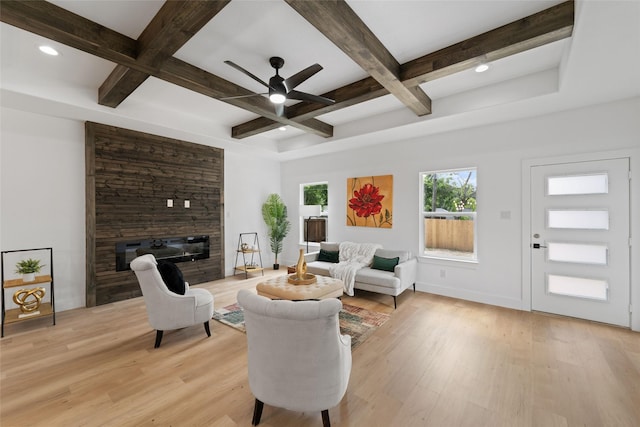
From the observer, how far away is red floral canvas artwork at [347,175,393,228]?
198 inches

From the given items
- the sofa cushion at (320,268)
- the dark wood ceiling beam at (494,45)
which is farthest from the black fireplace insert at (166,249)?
the dark wood ceiling beam at (494,45)

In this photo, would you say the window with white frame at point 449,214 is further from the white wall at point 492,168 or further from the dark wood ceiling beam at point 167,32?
the dark wood ceiling beam at point 167,32

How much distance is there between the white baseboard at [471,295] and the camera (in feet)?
12.5

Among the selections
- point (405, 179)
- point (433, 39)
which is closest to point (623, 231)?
point (405, 179)

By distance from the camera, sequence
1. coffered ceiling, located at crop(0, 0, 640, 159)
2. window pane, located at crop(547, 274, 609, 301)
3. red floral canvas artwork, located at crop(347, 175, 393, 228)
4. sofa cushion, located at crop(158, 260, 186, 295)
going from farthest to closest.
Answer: red floral canvas artwork, located at crop(347, 175, 393, 228)
window pane, located at crop(547, 274, 609, 301)
sofa cushion, located at crop(158, 260, 186, 295)
coffered ceiling, located at crop(0, 0, 640, 159)

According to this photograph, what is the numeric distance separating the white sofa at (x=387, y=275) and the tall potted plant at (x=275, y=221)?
1.78 meters

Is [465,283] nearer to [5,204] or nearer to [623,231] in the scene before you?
[623,231]

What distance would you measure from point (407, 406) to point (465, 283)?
2.85 m

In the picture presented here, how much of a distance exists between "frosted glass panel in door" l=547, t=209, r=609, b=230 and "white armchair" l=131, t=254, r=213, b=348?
4653mm

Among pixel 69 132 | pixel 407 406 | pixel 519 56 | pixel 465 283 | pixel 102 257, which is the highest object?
pixel 519 56

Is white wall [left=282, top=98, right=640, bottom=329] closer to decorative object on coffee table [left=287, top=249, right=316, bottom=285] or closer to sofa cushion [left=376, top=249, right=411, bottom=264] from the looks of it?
sofa cushion [left=376, top=249, right=411, bottom=264]

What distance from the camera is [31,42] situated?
2.53m

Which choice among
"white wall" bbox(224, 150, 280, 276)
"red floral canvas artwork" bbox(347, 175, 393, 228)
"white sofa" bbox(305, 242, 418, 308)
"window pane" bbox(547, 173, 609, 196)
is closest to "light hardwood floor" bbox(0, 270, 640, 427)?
"white sofa" bbox(305, 242, 418, 308)

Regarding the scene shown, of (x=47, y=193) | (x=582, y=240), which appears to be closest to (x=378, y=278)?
(x=582, y=240)
